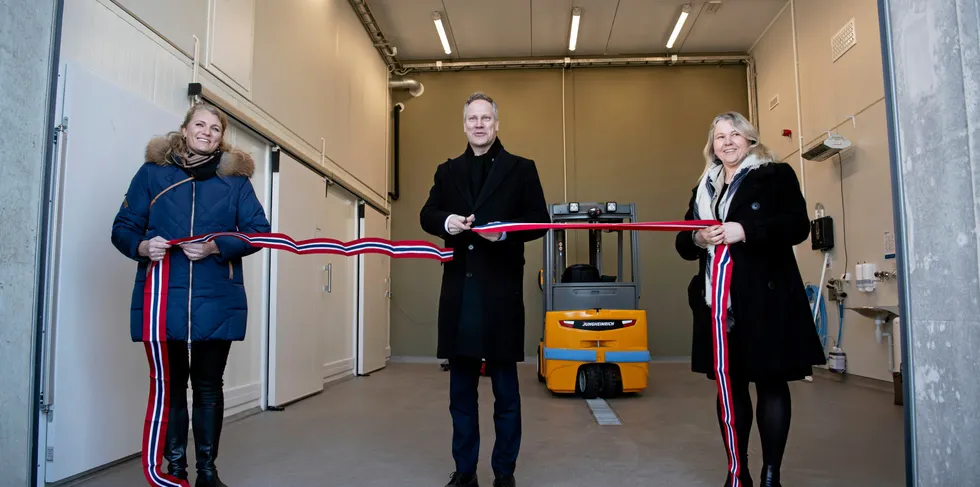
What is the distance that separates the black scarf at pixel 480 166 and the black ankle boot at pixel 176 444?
1.35 m

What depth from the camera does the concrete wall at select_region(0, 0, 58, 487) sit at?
1.75 m

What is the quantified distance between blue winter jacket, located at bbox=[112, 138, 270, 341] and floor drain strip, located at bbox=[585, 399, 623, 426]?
8.66 ft

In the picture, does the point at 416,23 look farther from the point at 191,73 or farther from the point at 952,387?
the point at 952,387

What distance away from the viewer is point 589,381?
5312 millimetres

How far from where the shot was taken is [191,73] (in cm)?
383

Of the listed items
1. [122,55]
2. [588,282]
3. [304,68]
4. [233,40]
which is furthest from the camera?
[588,282]

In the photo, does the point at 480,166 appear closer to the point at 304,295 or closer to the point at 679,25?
the point at 304,295

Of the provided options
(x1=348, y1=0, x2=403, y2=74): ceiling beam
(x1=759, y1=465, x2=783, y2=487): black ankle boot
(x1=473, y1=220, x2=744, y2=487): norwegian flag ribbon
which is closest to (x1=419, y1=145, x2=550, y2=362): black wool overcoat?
(x1=473, y1=220, x2=744, y2=487): norwegian flag ribbon

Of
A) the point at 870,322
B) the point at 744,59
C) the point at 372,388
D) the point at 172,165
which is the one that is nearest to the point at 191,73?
the point at 172,165

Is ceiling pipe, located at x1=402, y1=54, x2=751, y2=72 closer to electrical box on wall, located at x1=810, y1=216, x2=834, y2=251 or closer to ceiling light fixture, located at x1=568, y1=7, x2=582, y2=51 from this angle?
ceiling light fixture, located at x1=568, y1=7, x2=582, y2=51

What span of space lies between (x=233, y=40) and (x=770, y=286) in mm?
3844

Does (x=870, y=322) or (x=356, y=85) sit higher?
(x=356, y=85)

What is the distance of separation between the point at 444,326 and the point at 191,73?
2599 millimetres

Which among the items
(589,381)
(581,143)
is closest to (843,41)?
(581,143)
